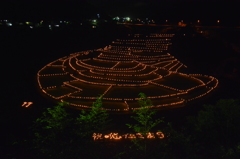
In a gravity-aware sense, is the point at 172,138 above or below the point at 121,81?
above

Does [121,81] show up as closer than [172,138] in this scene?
No

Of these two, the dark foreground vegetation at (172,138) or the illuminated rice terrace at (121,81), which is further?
the illuminated rice terrace at (121,81)

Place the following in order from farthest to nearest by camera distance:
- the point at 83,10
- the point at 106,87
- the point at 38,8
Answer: the point at 83,10, the point at 38,8, the point at 106,87

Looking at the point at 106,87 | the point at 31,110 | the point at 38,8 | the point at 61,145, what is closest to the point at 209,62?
the point at 106,87

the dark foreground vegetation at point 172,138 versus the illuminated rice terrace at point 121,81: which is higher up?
the dark foreground vegetation at point 172,138

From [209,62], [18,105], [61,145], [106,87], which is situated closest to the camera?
[61,145]

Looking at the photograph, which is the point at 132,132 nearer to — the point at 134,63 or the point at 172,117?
the point at 172,117

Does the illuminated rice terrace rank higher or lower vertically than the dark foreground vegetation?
lower

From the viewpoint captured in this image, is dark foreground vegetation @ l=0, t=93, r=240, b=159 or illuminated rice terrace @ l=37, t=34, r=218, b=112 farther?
illuminated rice terrace @ l=37, t=34, r=218, b=112
